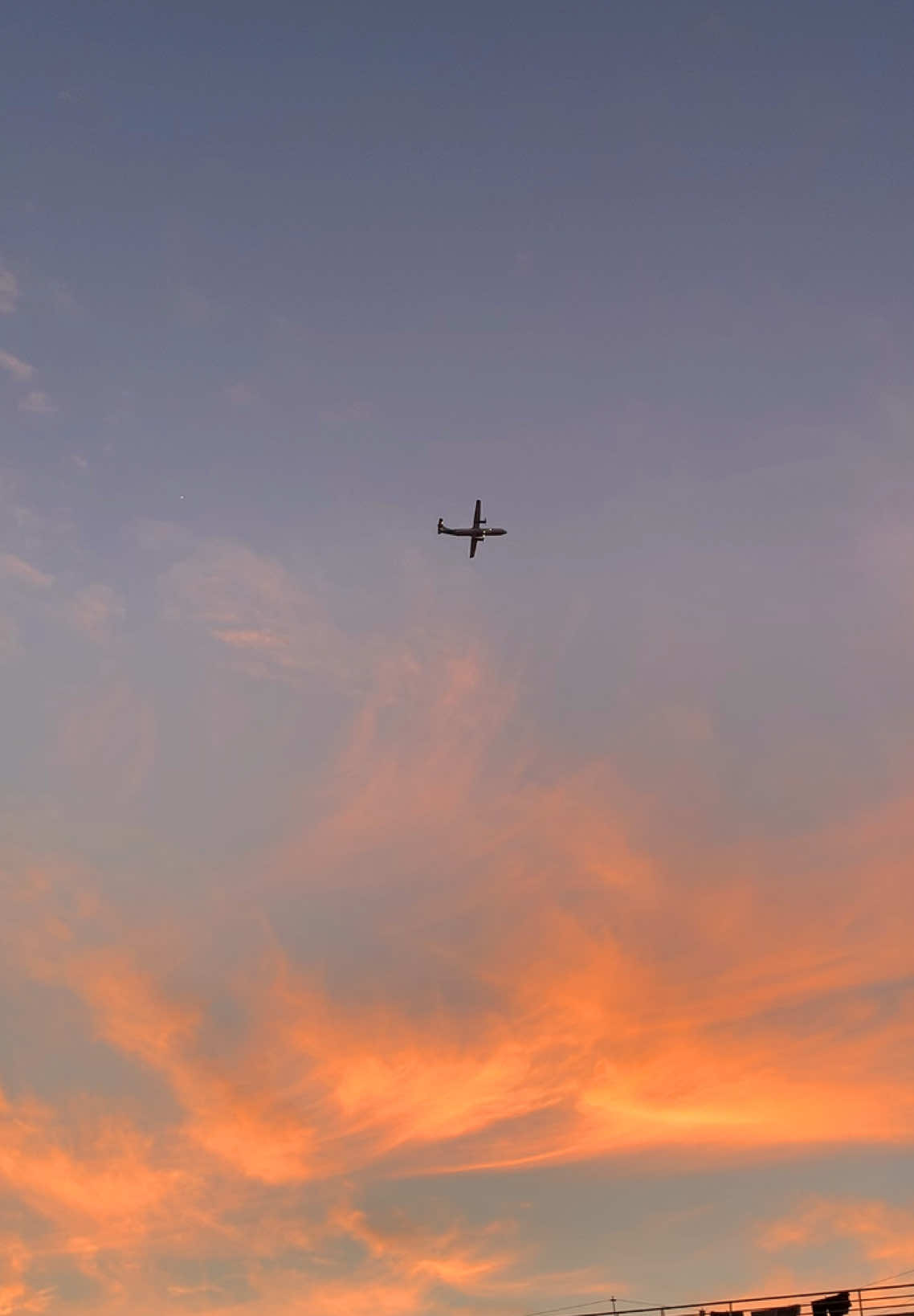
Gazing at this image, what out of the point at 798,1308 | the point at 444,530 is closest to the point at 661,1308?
the point at 798,1308

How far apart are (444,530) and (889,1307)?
9429cm

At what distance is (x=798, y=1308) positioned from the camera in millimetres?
52844

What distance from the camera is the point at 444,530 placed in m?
131

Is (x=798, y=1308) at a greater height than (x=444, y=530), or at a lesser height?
lesser

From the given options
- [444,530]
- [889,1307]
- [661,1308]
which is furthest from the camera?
[444,530]

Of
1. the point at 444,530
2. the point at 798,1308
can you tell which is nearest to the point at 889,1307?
the point at 798,1308

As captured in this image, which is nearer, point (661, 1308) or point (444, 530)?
point (661, 1308)

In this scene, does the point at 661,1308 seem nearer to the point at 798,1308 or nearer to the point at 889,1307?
the point at 798,1308

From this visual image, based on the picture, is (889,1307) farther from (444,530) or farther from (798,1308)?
(444,530)

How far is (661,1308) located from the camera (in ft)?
179

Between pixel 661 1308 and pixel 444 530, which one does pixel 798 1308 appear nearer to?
pixel 661 1308

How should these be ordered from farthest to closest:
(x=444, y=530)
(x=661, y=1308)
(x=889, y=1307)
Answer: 1. (x=444, y=530)
2. (x=661, y=1308)
3. (x=889, y=1307)

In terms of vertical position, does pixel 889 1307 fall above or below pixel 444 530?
below

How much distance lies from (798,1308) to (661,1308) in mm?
6425
